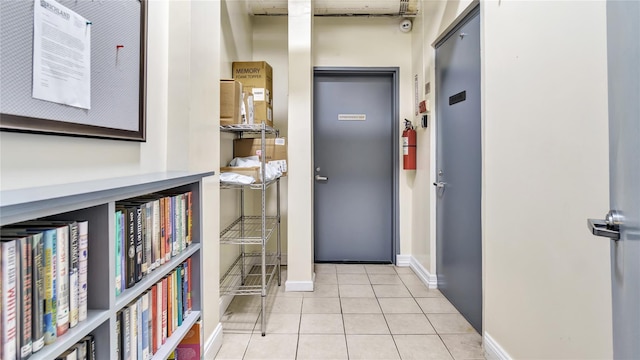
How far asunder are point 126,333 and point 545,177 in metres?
1.75

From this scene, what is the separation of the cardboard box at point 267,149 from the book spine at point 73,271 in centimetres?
183

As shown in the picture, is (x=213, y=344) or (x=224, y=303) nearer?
(x=213, y=344)

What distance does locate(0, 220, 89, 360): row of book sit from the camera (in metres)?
0.61

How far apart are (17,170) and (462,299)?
8.69 ft

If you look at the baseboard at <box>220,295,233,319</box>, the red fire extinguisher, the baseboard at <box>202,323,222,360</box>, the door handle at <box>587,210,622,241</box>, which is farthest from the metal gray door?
the red fire extinguisher

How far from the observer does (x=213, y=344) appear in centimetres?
184

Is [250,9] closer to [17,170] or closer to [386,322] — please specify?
[17,170]

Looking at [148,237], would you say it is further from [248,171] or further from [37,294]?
[248,171]

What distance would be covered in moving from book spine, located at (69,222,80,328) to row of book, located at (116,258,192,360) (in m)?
0.20

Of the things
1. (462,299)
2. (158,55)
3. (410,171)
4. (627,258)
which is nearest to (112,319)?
(158,55)

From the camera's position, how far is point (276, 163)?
8.57 ft

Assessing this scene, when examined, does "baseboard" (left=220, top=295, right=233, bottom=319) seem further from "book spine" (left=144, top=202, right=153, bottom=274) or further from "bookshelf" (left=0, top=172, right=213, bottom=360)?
"book spine" (left=144, top=202, right=153, bottom=274)

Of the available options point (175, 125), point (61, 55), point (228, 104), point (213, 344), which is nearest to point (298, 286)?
point (213, 344)

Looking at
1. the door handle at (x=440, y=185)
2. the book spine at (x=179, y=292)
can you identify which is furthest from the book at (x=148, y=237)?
the door handle at (x=440, y=185)
